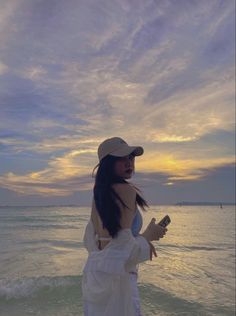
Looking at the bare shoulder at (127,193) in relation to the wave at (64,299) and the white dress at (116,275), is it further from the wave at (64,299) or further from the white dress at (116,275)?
the wave at (64,299)

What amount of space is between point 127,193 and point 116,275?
57cm

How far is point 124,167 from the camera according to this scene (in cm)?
297

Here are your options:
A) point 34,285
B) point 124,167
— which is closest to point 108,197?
point 124,167

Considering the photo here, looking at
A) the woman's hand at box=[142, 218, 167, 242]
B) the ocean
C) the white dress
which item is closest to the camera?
the white dress

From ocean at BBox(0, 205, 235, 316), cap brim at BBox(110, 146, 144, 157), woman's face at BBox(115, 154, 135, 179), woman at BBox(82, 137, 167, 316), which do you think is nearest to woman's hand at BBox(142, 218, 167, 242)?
woman at BBox(82, 137, 167, 316)

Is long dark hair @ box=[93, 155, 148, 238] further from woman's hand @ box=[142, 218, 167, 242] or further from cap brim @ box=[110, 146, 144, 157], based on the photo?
woman's hand @ box=[142, 218, 167, 242]

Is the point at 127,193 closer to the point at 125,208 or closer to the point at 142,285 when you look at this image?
the point at 125,208

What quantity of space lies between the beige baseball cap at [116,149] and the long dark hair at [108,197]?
0.04 m

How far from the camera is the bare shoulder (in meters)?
2.79

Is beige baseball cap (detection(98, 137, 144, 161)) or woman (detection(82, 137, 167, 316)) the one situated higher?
beige baseball cap (detection(98, 137, 144, 161))

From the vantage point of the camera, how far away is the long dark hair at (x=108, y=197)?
2.75 meters

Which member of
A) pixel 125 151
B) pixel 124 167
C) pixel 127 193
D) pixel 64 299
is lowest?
pixel 64 299

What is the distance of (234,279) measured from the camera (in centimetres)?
1266

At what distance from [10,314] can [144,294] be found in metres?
3.61
